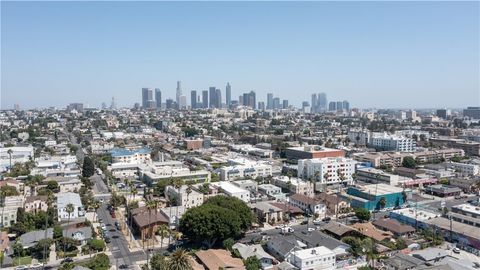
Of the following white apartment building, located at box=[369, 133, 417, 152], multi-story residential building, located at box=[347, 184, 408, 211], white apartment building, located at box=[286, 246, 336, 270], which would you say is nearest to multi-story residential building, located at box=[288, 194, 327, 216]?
multi-story residential building, located at box=[347, 184, 408, 211]

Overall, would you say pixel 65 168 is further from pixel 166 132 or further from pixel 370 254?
pixel 166 132

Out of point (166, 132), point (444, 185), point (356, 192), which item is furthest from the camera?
point (166, 132)

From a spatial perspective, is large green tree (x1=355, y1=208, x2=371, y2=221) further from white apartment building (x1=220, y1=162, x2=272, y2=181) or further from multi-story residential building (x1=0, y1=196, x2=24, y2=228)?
multi-story residential building (x1=0, y1=196, x2=24, y2=228)

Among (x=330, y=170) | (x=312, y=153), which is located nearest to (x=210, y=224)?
(x=330, y=170)

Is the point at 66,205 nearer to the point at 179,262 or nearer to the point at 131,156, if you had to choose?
the point at 179,262

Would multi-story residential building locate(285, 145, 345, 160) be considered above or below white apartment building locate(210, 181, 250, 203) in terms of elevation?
above

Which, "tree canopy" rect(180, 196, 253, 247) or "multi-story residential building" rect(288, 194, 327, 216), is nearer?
"tree canopy" rect(180, 196, 253, 247)

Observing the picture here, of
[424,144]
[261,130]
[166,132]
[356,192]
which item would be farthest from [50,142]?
[424,144]
